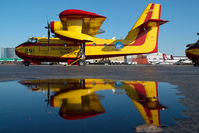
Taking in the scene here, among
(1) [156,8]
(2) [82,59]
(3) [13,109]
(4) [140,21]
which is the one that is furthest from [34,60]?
(3) [13,109]

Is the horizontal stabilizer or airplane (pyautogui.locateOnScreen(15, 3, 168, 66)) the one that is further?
airplane (pyautogui.locateOnScreen(15, 3, 168, 66))

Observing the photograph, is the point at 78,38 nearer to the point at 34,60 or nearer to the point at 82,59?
the point at 82,59

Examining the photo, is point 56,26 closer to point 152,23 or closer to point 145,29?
point 145,29

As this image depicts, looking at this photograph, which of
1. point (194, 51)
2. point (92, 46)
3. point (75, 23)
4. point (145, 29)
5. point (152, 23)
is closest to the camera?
point (75, 23)

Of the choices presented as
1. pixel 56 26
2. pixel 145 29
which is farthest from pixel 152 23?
pixel 56 26

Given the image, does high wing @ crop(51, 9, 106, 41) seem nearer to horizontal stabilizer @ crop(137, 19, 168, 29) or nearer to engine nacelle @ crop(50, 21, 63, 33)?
engine nacelle @ crop(50, 21, 63, 33)

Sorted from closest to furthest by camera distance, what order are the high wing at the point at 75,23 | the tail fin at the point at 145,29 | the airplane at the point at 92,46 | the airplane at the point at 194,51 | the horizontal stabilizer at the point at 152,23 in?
the high wing at the point at 75,23, the horizontal stabilizer at the point at 152,23, the airplane at the point at 92,46, the tail fin at the point at 145,29, the airplane at the point at 194,51

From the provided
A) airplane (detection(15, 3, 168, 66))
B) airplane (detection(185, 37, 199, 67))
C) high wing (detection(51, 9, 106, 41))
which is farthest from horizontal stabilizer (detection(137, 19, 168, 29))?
airplane (detection(185, 37, 199, 67))

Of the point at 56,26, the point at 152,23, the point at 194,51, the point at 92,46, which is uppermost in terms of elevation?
the point at 152,23

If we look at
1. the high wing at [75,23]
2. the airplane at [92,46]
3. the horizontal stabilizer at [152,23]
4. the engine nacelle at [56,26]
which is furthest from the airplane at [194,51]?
the engine nacelle at [56,26]

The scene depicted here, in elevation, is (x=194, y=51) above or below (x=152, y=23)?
below

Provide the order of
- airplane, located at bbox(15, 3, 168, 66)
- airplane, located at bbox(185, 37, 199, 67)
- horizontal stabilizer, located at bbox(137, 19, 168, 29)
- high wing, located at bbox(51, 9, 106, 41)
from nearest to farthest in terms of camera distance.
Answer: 1. high wing, located at bbox(51, 9, 106, 41)
2. horizontal stabilizer, located at bbox(137, 19, 168, 29)
3. airplane, located at bbox(15, 3, 168, 66)
4. airplane, located at bbox(185, 37, 199, 67)

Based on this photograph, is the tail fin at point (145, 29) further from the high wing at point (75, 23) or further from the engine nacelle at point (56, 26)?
the engine nacelle at point (56, 26)

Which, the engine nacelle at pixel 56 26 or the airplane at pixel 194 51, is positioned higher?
the engine nacelle at pixel 56 26
